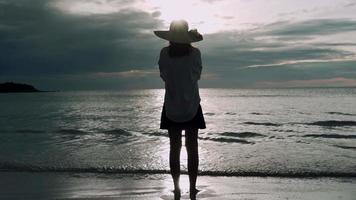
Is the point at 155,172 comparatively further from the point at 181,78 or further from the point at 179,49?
the point at 179,49

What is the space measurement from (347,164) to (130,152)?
214 inches

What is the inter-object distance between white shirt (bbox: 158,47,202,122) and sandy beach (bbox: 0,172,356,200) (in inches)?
50.7

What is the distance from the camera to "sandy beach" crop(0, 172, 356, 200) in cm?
559

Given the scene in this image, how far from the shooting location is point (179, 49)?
14.9 feet

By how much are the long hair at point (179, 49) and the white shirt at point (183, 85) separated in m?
0.04

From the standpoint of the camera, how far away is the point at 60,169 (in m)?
8.15

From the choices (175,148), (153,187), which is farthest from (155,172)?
(175,148)

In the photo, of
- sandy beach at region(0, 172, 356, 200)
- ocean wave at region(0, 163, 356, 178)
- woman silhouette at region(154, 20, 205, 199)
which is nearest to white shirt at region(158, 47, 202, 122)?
woman silhouette at region(154, 20, 205, 199)

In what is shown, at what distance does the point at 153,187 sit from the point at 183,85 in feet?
7.42

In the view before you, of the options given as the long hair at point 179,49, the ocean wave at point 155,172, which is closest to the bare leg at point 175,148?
the long hair at point 179,49

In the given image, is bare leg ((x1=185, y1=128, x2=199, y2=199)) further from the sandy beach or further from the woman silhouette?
the sandy beach

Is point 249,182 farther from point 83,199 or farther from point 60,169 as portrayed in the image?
point 60,169

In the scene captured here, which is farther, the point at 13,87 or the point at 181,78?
the point at 13,87

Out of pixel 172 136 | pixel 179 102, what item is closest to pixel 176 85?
pixel 179 102
